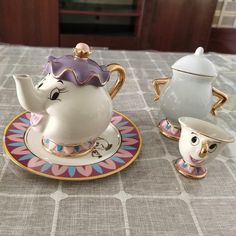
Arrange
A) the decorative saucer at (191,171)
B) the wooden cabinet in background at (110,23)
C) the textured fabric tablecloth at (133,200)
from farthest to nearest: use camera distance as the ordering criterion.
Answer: the wooden cabinet in background at (110,23) → the decorative saucer at (191,171) → the textured fabric tablecloth at (133,200)

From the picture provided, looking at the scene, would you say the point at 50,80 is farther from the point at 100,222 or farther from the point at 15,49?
the point at 15,49

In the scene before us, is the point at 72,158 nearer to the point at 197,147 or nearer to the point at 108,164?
the point at 108,164

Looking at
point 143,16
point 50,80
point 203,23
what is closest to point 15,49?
point 50,80

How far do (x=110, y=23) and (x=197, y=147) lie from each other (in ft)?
6.48

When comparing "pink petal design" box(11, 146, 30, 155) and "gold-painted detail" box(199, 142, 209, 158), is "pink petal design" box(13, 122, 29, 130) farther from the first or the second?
"gold-painted detail" box(199, 142, 209, 158)

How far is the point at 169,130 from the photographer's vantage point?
0.58m

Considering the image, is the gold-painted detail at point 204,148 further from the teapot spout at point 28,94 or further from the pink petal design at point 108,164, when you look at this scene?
the teapot spout at point 28,94

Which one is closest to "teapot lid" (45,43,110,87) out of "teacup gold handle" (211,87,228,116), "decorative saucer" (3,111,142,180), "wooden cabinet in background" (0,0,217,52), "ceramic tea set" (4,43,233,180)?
"ceramic tea set" (4,43,233,180)

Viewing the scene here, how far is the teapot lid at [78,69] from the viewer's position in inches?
16.2

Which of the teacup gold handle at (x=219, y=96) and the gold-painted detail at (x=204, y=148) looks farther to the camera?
the teacup gold handle at (x=219, y=96)

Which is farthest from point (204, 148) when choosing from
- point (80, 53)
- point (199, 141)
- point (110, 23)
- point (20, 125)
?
point (110, 23)

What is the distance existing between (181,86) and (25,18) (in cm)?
182

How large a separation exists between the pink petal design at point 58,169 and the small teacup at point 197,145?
0.19 m

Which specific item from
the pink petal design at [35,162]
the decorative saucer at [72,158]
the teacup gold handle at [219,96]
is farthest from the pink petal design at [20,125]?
the teacup gold handle at [219,96]
